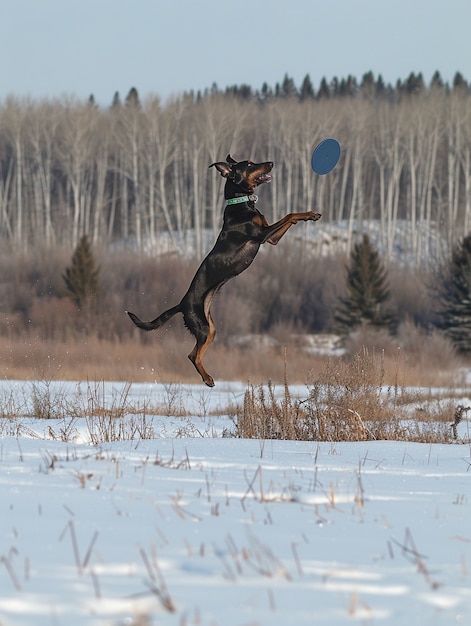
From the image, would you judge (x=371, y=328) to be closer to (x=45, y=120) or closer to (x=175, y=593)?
(x=45, y=120)

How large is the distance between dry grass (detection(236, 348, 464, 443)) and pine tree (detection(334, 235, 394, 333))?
20.5 metres

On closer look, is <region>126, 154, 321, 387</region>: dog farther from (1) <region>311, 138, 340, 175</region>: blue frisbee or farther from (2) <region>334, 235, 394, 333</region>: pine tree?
(2) <region>334, 235, 394, 333</region>: pine tree

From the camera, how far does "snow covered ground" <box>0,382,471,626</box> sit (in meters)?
2.72

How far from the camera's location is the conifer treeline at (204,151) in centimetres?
4506

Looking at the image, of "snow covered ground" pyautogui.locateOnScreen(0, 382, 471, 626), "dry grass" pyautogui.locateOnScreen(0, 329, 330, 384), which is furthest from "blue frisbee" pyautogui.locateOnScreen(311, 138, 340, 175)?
"dry grass" pyautogui.locateOnScreen(0, 329, 330, 384)

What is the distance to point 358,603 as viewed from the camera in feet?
9.10

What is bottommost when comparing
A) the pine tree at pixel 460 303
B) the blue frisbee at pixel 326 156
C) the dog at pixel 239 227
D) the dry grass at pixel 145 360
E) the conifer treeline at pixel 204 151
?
the dry grass at pixel 145 360

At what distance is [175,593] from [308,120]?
4467cm

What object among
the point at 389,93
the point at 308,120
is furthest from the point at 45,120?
the point at 389,93

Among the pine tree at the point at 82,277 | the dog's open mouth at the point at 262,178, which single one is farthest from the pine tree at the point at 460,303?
the dog's open mouth at the point at 262,178

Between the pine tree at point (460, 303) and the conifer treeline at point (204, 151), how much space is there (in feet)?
47.7

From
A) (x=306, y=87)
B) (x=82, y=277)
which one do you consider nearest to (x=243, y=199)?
(x=82, y=277)

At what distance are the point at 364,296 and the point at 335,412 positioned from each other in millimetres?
22657

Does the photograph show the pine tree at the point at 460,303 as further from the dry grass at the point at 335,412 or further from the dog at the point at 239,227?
the dog at the point at 239,227
